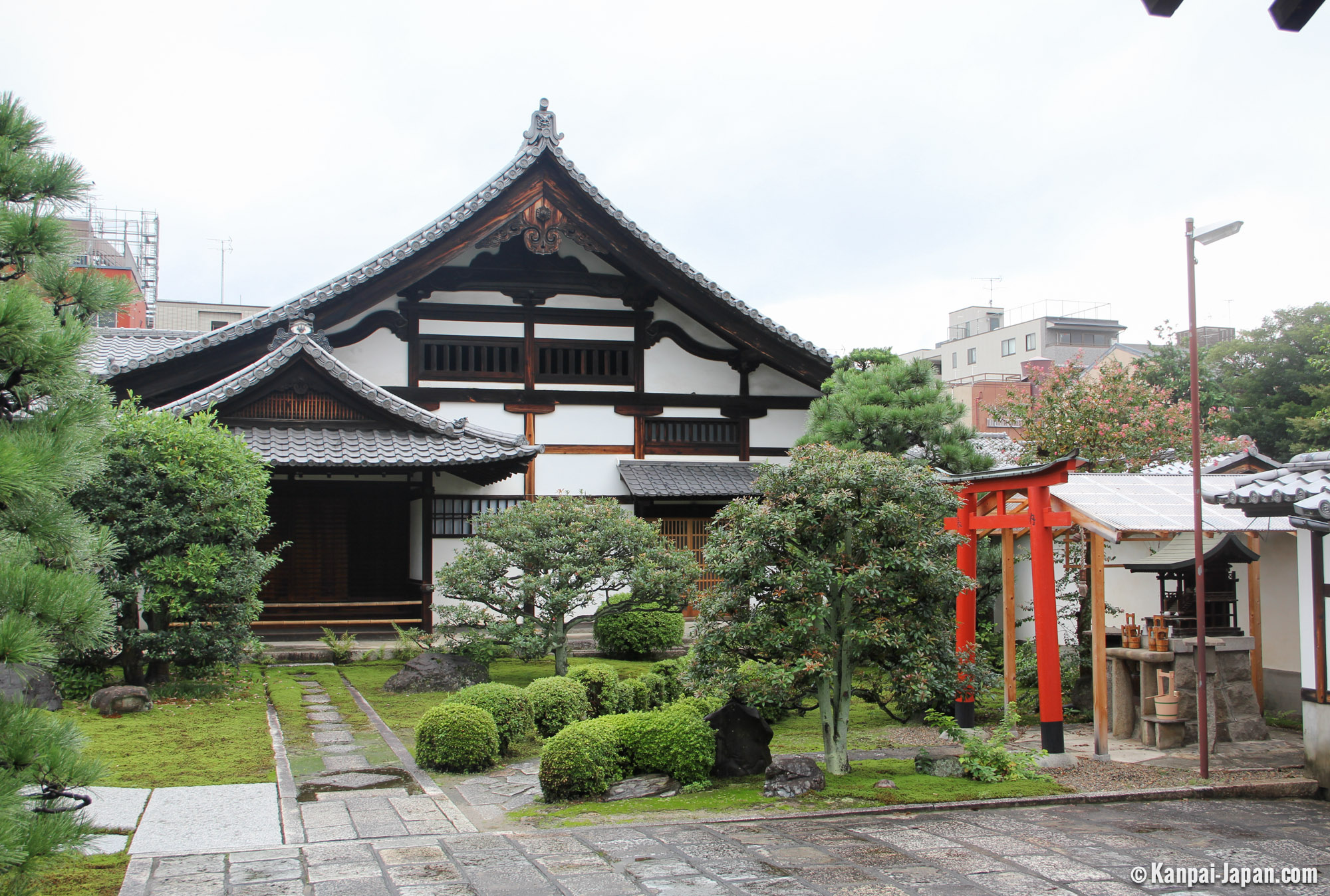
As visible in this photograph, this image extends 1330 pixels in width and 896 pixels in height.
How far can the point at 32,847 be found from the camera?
14.3ft

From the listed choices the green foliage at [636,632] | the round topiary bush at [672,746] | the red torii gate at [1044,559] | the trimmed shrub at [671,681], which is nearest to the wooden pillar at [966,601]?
the red torii gate at [1044,559]

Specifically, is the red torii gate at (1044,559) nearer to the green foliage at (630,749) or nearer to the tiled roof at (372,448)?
the green foliage at (630,749)

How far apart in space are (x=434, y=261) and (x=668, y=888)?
1395cm

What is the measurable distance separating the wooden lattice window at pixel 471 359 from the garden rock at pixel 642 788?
1153cm

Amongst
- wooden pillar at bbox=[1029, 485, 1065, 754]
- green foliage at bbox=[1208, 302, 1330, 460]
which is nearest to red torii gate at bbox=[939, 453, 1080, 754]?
wooden pillar at bbox=[1029, 485, 1065, 754]

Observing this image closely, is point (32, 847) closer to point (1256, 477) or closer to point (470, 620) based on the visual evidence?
point (470, 620)

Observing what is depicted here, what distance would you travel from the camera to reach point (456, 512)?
18.1 m

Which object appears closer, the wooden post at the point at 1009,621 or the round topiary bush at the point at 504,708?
the round topiary bush at the point at 504,708

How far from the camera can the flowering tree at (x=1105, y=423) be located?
15.0 m

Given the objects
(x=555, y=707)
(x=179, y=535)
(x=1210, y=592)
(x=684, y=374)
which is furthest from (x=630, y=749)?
(x=684, y=374)

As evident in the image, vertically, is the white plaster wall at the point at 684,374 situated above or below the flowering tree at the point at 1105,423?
above

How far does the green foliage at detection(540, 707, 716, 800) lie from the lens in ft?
27.7

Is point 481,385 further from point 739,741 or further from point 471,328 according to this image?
point 739,741

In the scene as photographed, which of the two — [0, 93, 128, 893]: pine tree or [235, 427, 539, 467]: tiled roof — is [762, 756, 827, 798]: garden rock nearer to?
[0, 93, 128, 893]: pine tree
